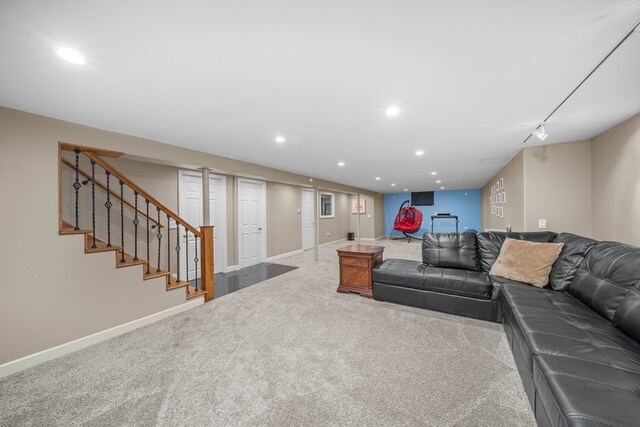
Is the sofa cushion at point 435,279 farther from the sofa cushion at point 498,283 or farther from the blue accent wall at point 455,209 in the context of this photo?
the blue accent wall at point 455,209

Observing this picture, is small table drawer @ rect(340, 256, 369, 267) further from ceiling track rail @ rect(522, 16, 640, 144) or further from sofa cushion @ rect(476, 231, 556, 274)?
ceiling track rail @ rect(522, 16, 640, 144)

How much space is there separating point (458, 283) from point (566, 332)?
1.21 meters

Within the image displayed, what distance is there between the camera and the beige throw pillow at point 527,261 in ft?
7.57

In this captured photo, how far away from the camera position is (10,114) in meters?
1.94

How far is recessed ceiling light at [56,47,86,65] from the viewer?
130cm

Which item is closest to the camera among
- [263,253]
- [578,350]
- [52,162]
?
[578,350]

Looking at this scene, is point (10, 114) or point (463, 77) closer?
point (463, 77)

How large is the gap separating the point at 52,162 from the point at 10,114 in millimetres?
433

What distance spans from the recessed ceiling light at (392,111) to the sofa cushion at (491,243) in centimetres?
211

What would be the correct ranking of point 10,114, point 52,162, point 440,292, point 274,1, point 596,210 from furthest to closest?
point 596,210
point 440,292
point 52,162
point 10,114
point 274,1

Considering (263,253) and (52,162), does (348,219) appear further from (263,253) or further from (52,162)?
(52,162)

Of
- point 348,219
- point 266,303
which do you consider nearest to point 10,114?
point 266,303

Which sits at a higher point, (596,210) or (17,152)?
(17,152)

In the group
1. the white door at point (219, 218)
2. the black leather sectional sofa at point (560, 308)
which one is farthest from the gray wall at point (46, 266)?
the black leather sectional sofa at point (560, 308)
